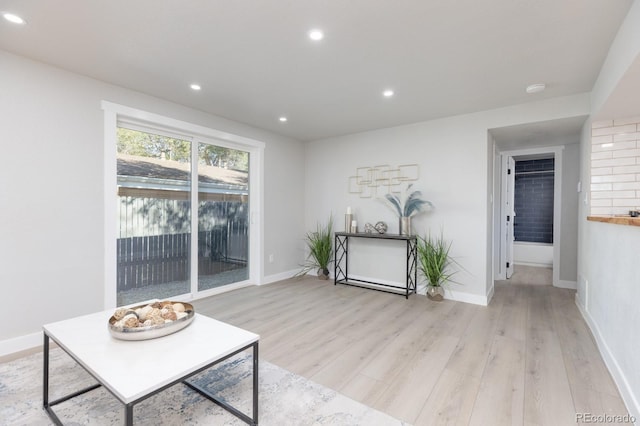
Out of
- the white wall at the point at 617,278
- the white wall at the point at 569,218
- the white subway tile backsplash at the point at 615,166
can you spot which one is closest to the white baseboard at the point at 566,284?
the white wall at the point at 569,218

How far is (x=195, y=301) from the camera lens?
11.9 feet

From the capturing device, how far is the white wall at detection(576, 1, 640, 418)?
166cm

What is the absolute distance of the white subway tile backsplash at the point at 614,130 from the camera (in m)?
2.68

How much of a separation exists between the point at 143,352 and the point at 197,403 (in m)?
0.60

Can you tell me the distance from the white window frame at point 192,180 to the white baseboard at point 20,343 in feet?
1.66

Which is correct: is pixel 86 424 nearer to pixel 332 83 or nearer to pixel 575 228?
pixel 332 83

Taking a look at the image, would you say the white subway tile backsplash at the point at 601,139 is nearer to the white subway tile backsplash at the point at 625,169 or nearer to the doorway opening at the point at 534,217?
Result: the white subway tile backsplash at the point at 625,169

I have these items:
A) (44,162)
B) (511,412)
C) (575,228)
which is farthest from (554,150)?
(44,162)

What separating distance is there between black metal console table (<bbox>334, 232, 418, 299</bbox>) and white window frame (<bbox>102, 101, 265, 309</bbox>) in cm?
120

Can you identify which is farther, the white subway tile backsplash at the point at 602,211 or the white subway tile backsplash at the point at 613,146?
the white subway tile backsplash at the point at 602,211

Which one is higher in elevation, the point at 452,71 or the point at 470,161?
the point at 452,71

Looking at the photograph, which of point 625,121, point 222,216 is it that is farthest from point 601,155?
point 222,216

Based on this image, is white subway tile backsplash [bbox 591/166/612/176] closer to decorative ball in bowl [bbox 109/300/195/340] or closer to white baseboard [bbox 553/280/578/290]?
white baseboard [bbox 553/280/578/290]

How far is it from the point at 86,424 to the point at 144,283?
189cm
